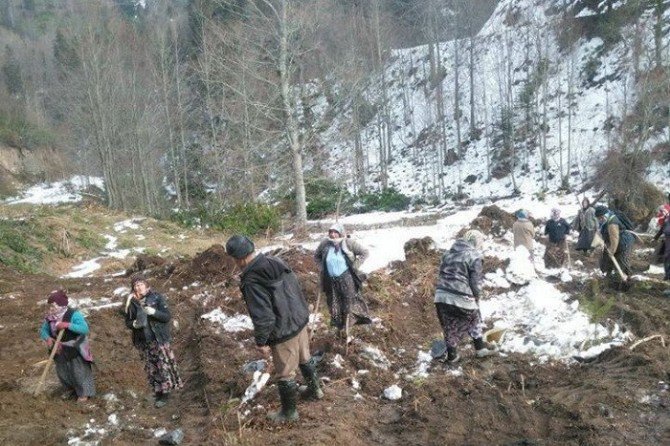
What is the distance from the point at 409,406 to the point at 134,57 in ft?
119

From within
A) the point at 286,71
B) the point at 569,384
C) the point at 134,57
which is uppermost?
the point at 134,57

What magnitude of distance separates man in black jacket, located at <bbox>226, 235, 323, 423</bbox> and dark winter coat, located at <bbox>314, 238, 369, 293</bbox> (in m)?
1.93

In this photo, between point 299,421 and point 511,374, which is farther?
point 511,374

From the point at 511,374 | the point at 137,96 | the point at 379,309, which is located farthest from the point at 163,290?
the point at 137,96

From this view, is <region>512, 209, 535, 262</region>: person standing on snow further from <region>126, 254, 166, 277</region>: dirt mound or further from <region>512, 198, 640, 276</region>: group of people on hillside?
<region>126, 254, 166, 277</region>: dirt mound

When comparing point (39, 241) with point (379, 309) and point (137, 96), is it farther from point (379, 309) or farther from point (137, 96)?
point (137, 96)

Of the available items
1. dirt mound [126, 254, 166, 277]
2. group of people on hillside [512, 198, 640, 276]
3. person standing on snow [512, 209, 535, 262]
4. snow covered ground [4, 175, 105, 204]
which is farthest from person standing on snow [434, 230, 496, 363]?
snow covered ground [4, 175, 105, 204]

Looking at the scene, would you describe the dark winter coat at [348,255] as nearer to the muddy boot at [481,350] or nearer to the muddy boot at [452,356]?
the muddy boot at [452,356]

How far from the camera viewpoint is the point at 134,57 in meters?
35.5

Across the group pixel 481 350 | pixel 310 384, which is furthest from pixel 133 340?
pixel 481 350

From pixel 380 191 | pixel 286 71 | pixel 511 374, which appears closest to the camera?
pixel 511 374

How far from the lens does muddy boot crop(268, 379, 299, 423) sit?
4.51m

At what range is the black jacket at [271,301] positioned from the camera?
4.25m

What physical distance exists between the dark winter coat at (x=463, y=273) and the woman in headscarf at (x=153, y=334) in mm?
3154
